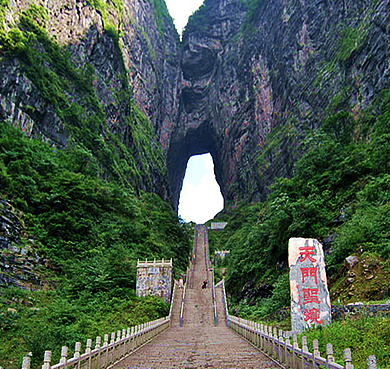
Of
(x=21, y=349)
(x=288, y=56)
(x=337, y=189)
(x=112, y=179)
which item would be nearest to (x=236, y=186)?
(x=288, y=56)

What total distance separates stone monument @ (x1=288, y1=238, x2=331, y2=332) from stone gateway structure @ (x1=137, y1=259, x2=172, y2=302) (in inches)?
466

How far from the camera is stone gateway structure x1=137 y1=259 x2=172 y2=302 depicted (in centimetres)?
2152

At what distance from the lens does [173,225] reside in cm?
4000

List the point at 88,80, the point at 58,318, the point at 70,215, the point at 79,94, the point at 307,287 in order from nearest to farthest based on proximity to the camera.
Answer: the point at 307,287 → the point at 58,318 → the point at 70,215 → the point at 79,94 → the point at 88,80

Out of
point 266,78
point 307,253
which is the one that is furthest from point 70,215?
point 266,78

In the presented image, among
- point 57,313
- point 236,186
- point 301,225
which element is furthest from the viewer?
point 236,186

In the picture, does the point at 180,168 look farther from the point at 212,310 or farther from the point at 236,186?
the point at 212,310

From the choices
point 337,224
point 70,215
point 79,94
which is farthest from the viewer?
point 79,94

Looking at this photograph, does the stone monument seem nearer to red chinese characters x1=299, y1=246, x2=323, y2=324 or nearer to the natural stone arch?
red chinese characters x1=299, y1=246, x2=323, y2=324

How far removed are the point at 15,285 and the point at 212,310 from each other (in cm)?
1121

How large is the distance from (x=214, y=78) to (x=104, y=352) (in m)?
73.5

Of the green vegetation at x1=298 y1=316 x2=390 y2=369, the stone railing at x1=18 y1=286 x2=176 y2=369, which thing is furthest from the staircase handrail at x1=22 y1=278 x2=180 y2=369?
the green vegetation at x1=298 y1=316 x2=390 y2=369

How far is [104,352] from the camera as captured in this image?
7637 mm

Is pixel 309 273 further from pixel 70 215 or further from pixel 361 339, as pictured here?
pixel 70 215
